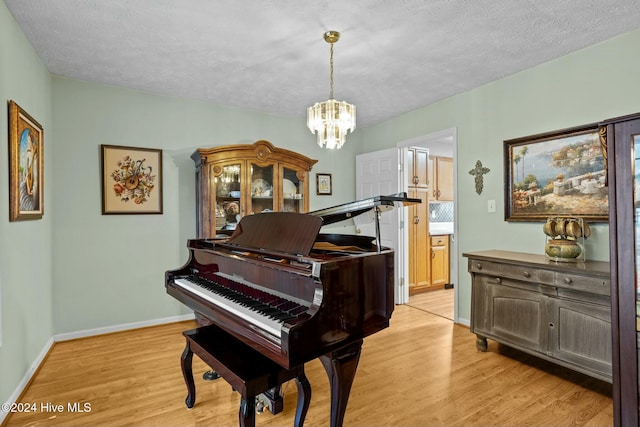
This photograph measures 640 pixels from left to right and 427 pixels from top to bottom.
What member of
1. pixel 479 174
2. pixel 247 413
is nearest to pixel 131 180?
pixel 247 413

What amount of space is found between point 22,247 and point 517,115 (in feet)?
13.1

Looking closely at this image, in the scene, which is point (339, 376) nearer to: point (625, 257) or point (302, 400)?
point (302, 400)

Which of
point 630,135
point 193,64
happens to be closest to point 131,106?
point 193,64

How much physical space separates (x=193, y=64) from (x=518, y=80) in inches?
111

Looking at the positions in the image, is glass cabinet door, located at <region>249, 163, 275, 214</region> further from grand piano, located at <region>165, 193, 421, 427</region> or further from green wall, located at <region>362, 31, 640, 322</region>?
green wall, located at <region>362, 31, 640, 322</region>

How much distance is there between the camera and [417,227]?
16.8 ft

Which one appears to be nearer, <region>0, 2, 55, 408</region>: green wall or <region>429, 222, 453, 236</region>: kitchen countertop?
<region>0, 2, 55, 408</region>: green wall

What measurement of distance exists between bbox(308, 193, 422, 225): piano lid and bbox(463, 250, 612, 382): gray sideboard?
1296mm

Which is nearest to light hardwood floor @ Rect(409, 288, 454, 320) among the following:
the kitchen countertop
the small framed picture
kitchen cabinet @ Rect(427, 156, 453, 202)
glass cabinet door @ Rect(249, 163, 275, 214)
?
the kitchen countertop

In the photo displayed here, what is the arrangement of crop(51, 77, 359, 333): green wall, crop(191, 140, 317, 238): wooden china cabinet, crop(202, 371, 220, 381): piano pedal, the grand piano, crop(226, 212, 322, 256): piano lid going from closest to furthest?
the grand piano
crop(226, 212, 322, 256): piano lid
crop(202, 371, 220, 381): piano pedal
crop(51, 77, 359, 333): green wall
crop(191, 140, 317, 238): wooden china cabinet

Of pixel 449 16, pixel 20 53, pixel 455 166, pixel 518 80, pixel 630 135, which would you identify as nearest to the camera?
pixel 630 135

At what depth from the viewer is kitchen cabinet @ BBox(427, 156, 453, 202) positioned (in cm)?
531

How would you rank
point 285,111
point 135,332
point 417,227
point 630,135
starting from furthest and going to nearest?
point 417,227
point 285,111
point 135,332
point 630,135

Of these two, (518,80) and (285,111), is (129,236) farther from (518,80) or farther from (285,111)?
(518,80)
